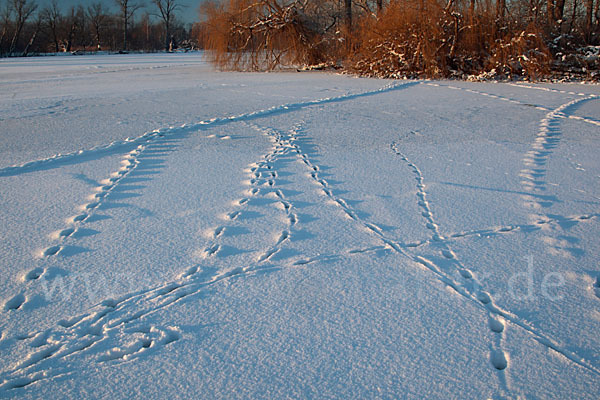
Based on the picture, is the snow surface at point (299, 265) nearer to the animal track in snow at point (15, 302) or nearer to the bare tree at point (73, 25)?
the animal track in snow at point (15, 302)

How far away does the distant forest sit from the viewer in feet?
34.0

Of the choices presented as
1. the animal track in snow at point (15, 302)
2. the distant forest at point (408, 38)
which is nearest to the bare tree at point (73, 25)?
the distant forest at point (408, 38)

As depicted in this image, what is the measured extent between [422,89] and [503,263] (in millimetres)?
7454

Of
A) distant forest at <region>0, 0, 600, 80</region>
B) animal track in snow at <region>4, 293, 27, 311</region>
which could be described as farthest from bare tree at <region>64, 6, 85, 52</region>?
animal track in snow at <region>4, 293, 27, 311</region>

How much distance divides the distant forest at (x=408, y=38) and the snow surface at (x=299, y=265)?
20.8 feet

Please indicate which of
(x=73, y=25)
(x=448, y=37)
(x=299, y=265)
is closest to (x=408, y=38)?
(x=448, y=37)

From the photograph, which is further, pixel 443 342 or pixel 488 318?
pixel 488 318

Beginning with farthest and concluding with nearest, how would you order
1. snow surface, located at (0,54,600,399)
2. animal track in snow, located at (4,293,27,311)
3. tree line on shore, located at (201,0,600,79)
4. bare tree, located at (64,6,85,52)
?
bare tree, located at (64,6,85,52), tree line on shore, located at (201,0,600,79), animal track in snow, located at (4,293,27,311), snow surface, located at (0,54,600,399)

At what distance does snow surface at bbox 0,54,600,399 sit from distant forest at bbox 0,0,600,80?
6346 millimetres

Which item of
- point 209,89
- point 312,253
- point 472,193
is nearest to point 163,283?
point 312,253

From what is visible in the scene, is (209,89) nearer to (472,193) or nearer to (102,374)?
(472,193)

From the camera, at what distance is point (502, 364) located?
1.67 metres

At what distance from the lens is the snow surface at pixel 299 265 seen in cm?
165

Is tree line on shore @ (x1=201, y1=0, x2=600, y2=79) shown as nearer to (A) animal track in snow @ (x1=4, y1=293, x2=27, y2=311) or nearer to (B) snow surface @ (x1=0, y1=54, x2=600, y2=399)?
(B) snow surface @ (x1=0, y1=54, x2=600, y2=399)
